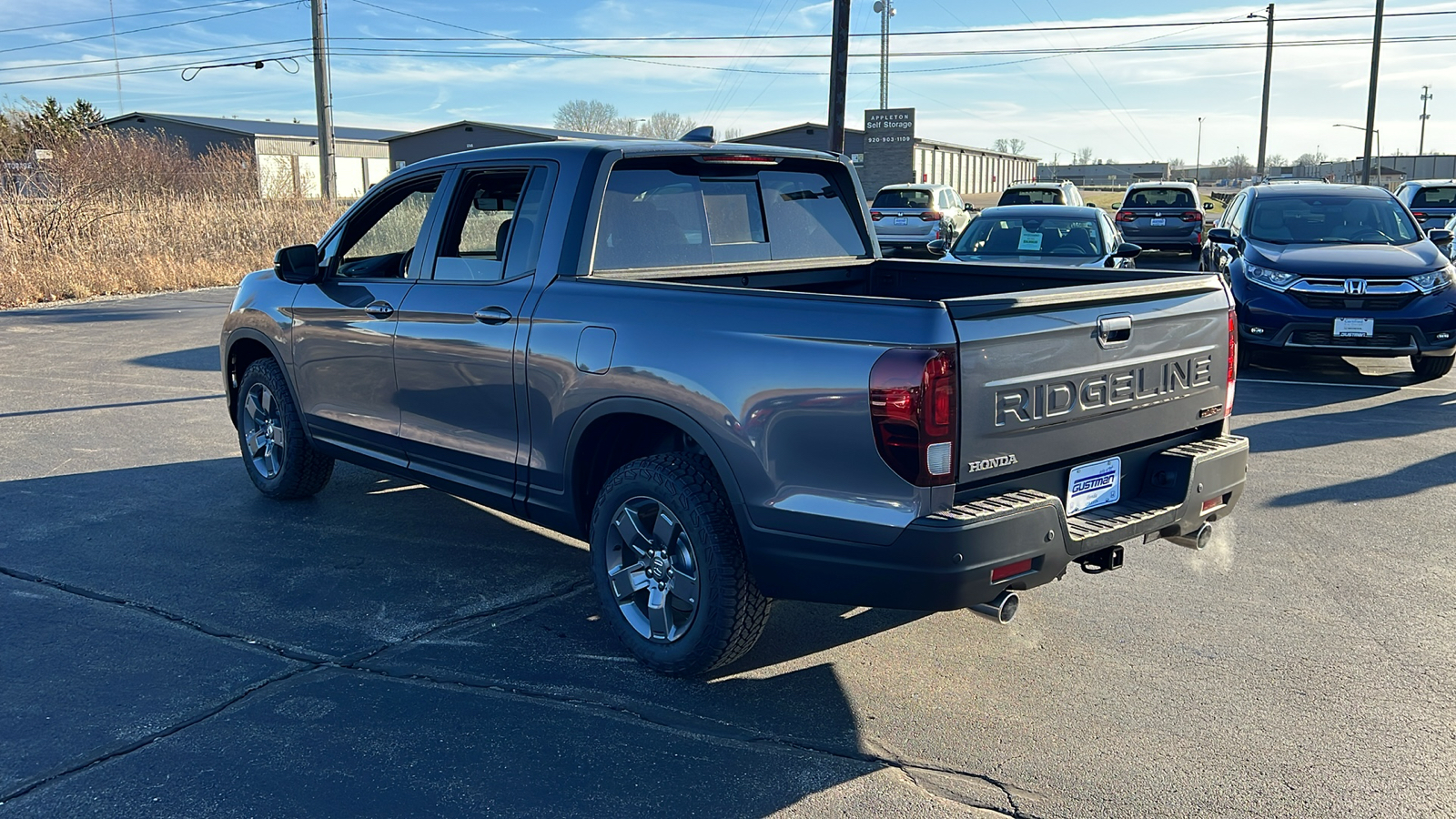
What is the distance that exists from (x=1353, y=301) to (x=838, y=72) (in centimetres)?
1068

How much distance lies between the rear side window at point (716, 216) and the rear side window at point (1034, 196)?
61.6ft

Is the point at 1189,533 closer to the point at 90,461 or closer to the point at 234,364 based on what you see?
the point at 234,364

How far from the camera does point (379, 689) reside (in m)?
4.02

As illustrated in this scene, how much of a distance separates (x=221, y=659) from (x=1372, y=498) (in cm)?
615

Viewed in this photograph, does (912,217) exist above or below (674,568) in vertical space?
above

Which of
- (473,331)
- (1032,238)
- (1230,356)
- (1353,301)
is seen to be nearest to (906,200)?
(1032,238)

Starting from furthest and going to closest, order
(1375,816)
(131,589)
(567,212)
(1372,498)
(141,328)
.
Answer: (141,328)
(1372,498)
(131,589)
(567,212)
(1375,816)

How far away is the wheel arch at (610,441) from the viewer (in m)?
4.07

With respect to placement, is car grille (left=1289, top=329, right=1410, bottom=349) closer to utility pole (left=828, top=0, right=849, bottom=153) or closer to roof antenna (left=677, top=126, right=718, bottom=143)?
roof antenna (left=677, top=126, right=718, bottom=143)

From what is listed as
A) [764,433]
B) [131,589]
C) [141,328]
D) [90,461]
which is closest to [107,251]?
[141,328]

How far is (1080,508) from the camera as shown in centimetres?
389

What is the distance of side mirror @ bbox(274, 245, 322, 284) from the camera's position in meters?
5.75

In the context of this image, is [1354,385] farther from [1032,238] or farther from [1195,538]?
[1195,538]

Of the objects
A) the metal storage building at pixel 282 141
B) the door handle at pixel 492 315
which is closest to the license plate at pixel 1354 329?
the door handle at pixel 492 315
